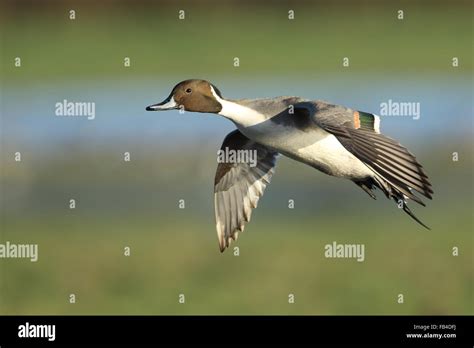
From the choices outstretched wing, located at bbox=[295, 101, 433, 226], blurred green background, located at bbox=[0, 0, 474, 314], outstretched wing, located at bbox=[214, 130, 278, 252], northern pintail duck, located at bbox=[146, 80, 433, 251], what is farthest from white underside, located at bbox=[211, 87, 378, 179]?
blurred green background, located at bbox=[0, 0, 474, 314]

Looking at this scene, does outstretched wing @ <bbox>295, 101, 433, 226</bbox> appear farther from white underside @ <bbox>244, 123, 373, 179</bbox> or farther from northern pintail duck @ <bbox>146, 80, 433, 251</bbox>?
white underside @ <bbox>244, 123, 373, 179</bbox>

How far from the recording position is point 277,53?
15852 mm

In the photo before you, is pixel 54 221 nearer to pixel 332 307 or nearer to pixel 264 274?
pixel 264 274

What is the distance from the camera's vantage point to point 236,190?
660cm

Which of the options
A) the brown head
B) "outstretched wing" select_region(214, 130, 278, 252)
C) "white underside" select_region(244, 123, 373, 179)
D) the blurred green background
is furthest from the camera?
the blurred green background

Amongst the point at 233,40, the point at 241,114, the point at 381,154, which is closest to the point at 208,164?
the point at 233,40

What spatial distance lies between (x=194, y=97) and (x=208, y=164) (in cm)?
644

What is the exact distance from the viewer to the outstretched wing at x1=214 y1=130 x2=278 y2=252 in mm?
6590

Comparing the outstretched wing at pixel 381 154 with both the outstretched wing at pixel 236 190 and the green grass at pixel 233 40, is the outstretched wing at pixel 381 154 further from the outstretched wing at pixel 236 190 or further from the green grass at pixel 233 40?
the green grass at pixel 233 40

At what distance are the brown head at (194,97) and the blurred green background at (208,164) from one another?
3.33 meters

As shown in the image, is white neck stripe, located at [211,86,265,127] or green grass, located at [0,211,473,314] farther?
green grass, located at [0,211,473,314]

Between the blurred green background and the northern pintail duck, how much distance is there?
2724 millimetres

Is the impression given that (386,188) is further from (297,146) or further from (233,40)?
(233,40)
